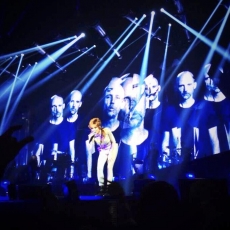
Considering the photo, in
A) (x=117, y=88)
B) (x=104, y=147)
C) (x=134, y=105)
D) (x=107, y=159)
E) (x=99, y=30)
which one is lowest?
(x=107, y=159)

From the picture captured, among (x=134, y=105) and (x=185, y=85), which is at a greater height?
(x=185, y=85)

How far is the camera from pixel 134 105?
41.3 ft

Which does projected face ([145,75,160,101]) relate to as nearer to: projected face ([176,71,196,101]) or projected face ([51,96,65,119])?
projected face ([176,71,196,101])

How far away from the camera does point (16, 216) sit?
1.46 m

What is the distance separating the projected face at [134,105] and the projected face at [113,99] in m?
0.33

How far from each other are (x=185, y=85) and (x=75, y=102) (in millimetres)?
4992

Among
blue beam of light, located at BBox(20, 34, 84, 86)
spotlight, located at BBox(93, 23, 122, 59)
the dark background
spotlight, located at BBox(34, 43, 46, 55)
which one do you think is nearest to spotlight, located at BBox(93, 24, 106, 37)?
spotlight, located at BBox(93, 23, 122, 59)

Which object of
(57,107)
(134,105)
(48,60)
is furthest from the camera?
(57,107)

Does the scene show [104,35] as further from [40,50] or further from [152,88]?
[152,88]

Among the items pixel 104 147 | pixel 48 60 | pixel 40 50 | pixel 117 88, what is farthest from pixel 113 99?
pixel 40 50

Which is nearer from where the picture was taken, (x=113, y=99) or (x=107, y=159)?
(x=107, y=159)

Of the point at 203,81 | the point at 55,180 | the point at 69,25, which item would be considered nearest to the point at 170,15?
the point at 203,81

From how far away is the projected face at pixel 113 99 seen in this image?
13109mm

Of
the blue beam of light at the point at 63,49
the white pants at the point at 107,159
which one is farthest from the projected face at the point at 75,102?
the white pants at the point at 107,159
